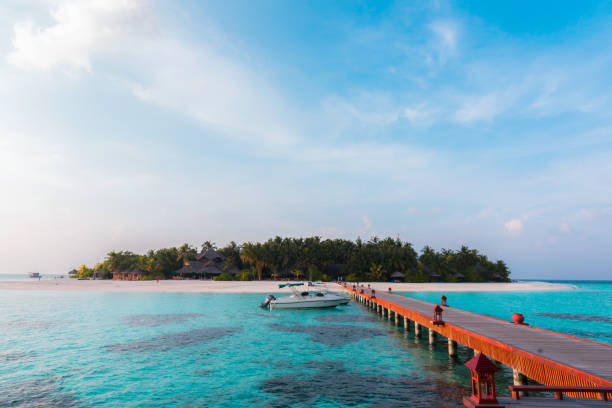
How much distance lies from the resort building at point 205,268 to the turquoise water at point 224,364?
5586cm

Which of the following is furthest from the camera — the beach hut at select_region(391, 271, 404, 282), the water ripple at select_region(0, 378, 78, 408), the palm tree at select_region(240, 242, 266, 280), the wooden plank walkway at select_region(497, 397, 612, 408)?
the palm tree at select_region(240, 242, 266, 280)

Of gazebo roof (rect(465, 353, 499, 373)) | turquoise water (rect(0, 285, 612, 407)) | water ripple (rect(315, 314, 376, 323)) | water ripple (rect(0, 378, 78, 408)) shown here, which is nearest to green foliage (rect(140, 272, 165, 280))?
turquoise water (rect(0, 285, 612, 407))

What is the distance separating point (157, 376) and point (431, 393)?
374 inches

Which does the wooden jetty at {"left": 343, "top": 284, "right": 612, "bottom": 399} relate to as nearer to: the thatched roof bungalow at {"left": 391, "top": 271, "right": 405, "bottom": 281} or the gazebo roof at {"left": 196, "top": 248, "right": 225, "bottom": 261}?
the thatched roof bungalow at {"left": 391, "top": 271, "right": 405, "bottom": 281}

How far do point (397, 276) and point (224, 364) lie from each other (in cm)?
6716

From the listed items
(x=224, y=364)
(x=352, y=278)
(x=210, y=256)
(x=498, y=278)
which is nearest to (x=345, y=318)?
(x=224, y=364)

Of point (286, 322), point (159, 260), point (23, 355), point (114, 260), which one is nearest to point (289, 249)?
point (159, 260)

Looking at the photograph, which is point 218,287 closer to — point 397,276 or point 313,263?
point 313,263

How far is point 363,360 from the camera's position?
49.6 ft

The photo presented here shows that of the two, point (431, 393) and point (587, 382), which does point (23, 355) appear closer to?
point (431, 393)

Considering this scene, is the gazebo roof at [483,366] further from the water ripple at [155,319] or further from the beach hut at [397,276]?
the beach hut at [397,276]

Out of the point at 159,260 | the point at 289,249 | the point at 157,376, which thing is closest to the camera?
the point at 157,376

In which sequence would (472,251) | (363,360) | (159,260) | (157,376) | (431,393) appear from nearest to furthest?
1. (431,393)
2. (157,376)
3. (363,360)
4. (159,260)
5. (472,251)

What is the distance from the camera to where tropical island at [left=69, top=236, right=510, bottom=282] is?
3088 inches
